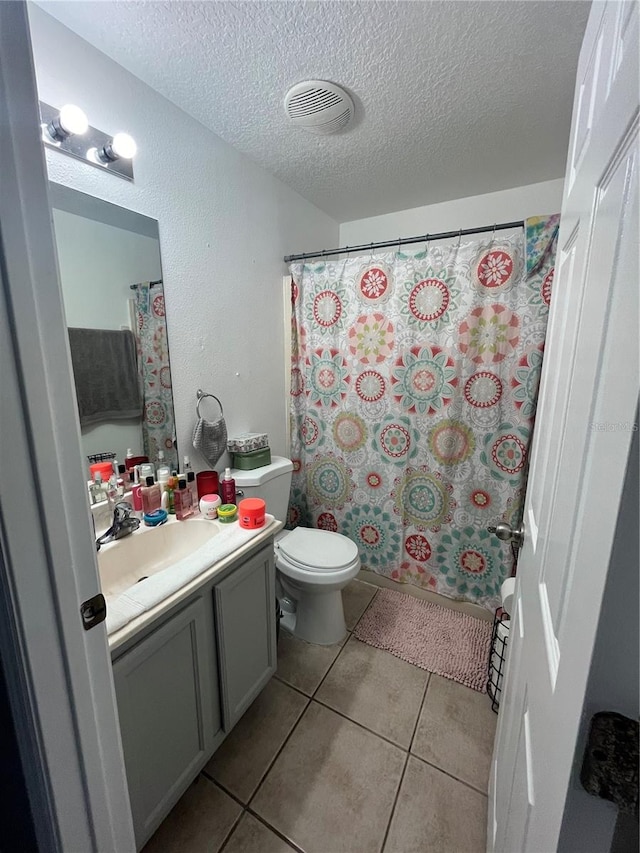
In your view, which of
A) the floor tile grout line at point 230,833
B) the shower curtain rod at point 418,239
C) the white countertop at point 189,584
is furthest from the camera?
the shower curtain rod at point 418,239

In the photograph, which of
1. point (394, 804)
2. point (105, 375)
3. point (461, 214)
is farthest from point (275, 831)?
point (461, 214)

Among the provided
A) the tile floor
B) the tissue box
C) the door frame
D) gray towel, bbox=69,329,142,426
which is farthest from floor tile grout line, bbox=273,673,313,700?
gray towel, bbox=69,329,142,426

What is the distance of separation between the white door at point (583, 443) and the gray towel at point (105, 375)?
4.49 feet

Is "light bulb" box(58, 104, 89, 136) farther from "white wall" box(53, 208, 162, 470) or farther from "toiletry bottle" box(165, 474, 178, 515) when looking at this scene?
"toiletry bottle" box(165, 474, 178, 515)

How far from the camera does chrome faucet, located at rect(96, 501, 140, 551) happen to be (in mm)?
1132

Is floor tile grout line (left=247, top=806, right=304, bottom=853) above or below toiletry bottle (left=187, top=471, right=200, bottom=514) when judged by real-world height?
below

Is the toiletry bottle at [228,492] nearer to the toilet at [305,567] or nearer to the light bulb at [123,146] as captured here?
the toilet at [305,567]

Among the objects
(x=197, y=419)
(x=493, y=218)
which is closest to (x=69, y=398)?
(x=197, y=419)

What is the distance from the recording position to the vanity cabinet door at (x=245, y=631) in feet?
3.61

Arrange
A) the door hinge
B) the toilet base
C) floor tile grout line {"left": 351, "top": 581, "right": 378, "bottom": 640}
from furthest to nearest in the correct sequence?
floor tile grout line {"left": 351, "top": 581, "right": 378, "bottom": 640} < the toilet base < the door hinge

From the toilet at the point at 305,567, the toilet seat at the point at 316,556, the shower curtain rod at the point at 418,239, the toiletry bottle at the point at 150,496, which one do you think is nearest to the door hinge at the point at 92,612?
the toiletry bottle at the point at 150,496

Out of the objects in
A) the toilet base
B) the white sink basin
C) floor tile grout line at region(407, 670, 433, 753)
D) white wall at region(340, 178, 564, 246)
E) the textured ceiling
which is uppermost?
the textured ceiling

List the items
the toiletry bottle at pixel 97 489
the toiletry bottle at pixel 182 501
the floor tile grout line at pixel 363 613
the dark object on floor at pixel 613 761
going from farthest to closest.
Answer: the floor tile grout line at pixel 363 613
the toiletry bottle at pixel 182 501
the toiletry bottle at pixel 97 489
the dark object on floor at pixel 613 761

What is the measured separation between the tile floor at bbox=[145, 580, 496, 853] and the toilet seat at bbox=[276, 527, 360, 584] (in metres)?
A: 0.43
